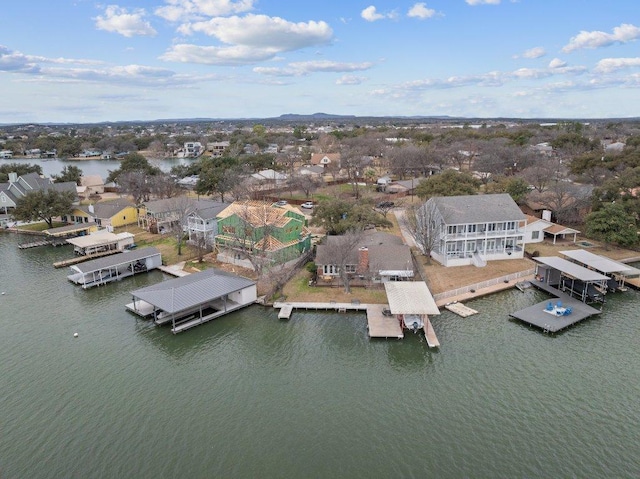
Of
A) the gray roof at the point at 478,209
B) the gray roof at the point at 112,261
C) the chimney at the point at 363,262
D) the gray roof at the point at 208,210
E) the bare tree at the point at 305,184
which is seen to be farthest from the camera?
the bare tree at the point at 305,184

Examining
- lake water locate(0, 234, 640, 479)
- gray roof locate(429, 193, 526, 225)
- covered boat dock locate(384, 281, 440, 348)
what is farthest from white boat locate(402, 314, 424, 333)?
gray roof locate(429, 193, 526, 225)

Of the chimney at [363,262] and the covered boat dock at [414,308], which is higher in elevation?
the chimney at [363,262]

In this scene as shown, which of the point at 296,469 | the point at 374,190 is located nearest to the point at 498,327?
the point at 296,469

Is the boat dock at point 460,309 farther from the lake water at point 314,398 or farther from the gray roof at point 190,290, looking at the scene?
the gray roof at point 190,290

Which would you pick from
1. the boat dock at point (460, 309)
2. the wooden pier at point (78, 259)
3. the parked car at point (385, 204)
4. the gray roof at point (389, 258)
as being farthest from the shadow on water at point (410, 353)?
the parked car at point (385, 204)

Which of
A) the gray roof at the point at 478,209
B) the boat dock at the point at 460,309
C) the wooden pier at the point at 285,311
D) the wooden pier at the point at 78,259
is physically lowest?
the boat dock at the point at 460,309

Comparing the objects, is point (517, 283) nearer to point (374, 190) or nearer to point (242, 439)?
point (242, 439)

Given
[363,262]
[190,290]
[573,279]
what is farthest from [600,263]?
[190,290]
